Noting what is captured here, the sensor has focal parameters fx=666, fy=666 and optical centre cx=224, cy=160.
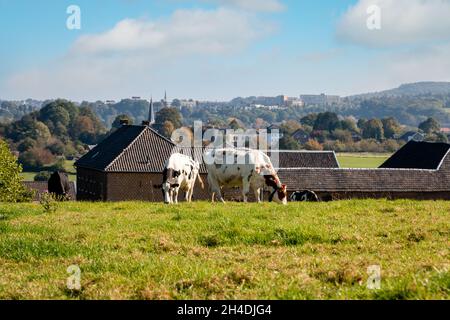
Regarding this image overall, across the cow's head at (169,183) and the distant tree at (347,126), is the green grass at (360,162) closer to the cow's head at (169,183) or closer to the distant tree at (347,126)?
the distant tree at (347,126)

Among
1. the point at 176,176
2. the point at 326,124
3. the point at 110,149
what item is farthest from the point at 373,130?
the point at 176,176

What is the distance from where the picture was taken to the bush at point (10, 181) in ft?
171

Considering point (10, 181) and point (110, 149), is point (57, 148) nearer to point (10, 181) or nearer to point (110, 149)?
point (110, 149)

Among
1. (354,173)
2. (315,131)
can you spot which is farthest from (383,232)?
(315,131)

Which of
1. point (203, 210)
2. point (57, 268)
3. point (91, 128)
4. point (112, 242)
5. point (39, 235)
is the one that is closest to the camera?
point (57, 268)

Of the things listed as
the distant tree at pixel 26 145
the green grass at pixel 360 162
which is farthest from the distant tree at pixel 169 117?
the green grass at pixel 360 162

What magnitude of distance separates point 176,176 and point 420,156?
45161 mm

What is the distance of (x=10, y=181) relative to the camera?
180 ft

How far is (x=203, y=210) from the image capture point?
18.8 metres

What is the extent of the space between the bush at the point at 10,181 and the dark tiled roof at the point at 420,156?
120 ft

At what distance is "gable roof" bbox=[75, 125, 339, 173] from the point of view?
6172cm

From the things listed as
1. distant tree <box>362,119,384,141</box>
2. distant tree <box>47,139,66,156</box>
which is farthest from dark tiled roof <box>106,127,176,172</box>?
distant tree <box>362,119,384,141</box>

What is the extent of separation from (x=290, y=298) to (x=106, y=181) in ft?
177
